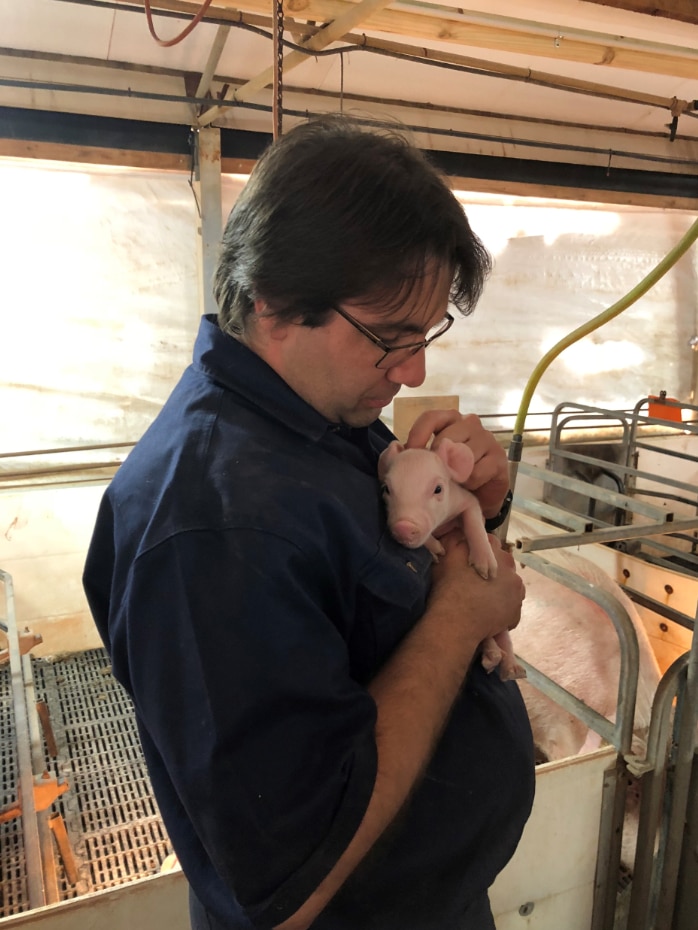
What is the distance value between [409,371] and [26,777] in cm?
164

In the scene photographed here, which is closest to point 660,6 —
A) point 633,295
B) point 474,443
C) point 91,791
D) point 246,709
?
point 633,295

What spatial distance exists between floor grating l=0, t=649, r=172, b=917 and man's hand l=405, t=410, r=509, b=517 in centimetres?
135

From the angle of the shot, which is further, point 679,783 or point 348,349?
A: point 679,783

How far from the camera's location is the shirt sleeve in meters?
0.56

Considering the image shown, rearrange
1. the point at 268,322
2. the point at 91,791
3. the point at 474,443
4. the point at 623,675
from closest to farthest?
1. the point at 268,322
2. the point at 474,443
3. the point at 623,675
4. the point at 91,791

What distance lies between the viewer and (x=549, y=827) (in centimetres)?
142

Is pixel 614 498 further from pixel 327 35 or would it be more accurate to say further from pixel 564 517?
pixel 327 35

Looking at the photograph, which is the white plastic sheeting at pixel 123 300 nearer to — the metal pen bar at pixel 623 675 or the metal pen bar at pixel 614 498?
the metal pen bar at pixel 614 498

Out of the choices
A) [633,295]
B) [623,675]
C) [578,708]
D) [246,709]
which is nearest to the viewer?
[246,709]

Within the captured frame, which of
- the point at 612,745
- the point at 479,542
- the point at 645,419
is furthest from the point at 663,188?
the point at 479,542

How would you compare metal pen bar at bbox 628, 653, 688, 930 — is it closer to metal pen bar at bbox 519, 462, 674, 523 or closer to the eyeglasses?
metal pen bar at bbox 519, 462, 674, 523

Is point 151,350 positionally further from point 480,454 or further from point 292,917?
point 292,917

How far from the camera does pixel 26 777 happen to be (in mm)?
1780

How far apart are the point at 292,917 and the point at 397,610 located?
30cm
